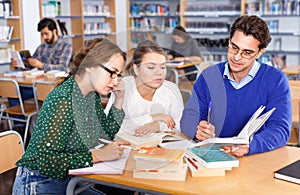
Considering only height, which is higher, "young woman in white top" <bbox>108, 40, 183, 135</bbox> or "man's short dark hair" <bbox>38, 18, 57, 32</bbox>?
"man's short dark hair" <bbox>38, 18, 57, 32</bbox>

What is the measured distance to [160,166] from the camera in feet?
4.74

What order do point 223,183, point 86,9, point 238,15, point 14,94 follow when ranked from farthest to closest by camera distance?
point 86,9
point 238,15
point 14,94
point 223,183

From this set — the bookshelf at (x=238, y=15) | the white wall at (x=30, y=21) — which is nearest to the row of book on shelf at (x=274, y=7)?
the bookshelf at (x=238, y=15)

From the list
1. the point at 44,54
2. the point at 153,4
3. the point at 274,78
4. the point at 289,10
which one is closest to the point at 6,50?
the point at 44,54

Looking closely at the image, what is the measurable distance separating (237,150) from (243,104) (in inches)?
14.4

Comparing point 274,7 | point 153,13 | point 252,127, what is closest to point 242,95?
point 252,127

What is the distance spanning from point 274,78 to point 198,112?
0.39 m

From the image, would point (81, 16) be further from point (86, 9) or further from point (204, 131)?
point (204, 131)

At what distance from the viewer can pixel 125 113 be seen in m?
1.63

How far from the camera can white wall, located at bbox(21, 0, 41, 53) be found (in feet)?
19.4

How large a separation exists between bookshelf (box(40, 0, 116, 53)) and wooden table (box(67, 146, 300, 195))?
16.9ft

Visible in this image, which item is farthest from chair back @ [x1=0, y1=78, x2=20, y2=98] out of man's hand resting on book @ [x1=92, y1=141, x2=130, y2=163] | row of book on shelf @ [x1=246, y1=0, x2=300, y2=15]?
row of book on shelf @ [x1=246, y1=0, x2=300, y2=15]

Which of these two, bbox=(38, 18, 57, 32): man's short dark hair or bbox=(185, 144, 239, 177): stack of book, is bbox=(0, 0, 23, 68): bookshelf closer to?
bbox=(38, 18, 57, 32): man's short dark hair

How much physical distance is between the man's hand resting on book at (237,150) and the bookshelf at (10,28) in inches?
182
